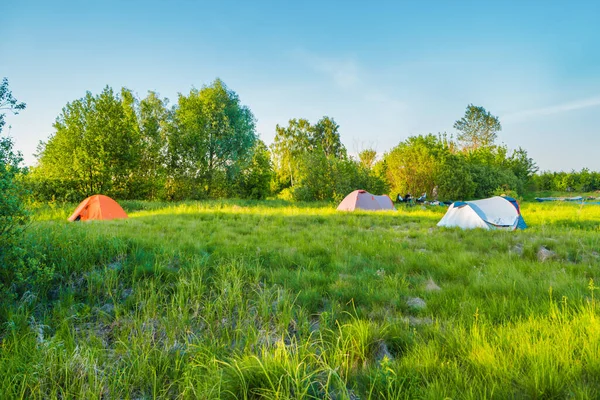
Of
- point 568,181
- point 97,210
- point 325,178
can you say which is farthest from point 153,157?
point 568,181

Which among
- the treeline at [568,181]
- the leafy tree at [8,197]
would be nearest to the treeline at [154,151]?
the leafy tree at [8,197]

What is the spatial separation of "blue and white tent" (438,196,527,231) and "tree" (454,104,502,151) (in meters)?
43.6

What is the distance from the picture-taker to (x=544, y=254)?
17.0ft

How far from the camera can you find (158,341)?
254cm

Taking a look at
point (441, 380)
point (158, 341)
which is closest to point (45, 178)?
point (158, 341)

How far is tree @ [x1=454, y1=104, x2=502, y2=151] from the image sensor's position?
47625mm

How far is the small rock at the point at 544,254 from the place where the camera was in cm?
504

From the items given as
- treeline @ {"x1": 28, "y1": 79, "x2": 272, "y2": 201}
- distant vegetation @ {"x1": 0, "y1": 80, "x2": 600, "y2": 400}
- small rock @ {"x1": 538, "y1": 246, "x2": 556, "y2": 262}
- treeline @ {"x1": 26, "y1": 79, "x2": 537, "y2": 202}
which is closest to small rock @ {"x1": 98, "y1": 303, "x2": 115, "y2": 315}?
distant vegetation @ {"x1": 0, "y1": 80, "x2": 600, "y2": 400}

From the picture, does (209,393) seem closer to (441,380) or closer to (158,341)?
(158,341)

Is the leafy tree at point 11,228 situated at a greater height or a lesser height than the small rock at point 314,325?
greater

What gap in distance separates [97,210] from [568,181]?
50538mm

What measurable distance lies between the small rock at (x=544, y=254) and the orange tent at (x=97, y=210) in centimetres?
1335

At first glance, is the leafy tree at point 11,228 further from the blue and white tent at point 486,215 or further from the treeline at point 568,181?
the treeline at point 568,181

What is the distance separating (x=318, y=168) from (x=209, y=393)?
63.0 ft
